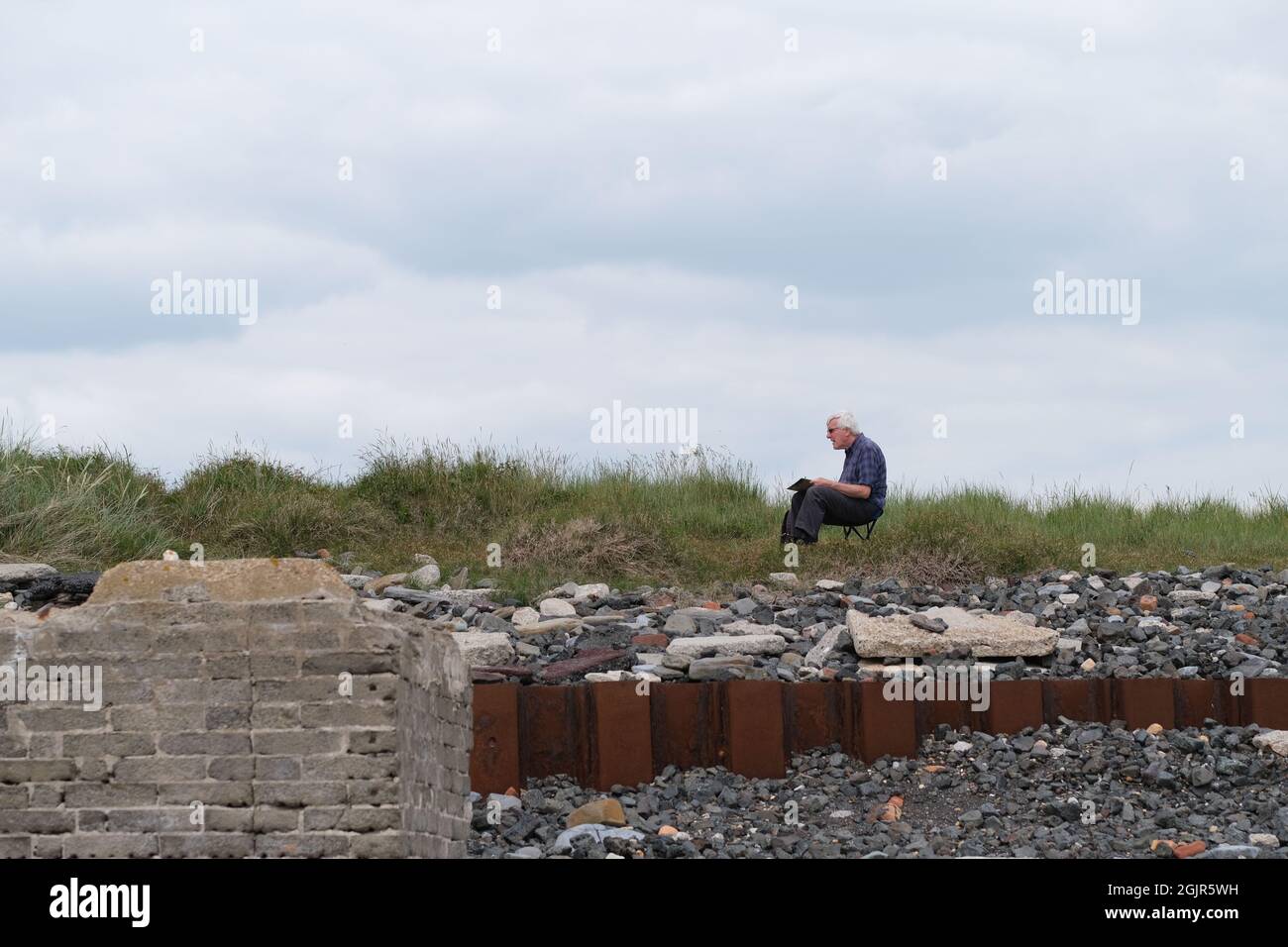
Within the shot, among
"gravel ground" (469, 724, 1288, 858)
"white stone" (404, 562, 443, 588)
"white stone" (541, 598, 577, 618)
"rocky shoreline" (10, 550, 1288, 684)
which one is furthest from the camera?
"white stone" (404, 562, 443, 588)

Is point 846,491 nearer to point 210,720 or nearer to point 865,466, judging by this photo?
point 865,466

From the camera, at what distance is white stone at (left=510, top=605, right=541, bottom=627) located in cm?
1269

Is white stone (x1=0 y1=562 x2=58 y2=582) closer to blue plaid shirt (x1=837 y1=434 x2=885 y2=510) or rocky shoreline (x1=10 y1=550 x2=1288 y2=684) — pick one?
rocky shoreline (x1=10 y1=550 x2=1288 y2=684)

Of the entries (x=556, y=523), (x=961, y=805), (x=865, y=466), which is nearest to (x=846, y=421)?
(x=865, y=466)

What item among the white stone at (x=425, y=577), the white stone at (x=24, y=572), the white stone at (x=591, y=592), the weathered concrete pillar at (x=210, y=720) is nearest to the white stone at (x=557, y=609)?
the white stone at (x=591, y=592)

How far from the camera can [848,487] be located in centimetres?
1471

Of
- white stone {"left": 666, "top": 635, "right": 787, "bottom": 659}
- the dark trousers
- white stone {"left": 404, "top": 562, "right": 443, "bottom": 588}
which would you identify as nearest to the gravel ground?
white stone {"left": 666, "top": 635, "right": 787, "bottom": 659}

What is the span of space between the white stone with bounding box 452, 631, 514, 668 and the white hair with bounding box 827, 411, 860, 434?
17.5 ft

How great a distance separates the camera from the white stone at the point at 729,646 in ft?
35.5

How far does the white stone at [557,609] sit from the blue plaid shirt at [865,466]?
3570 mm

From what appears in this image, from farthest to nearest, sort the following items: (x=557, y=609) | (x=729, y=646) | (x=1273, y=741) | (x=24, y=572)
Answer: (x=24, y=572) < (x=557, y=609) < (x=729, y=646) < (x=1273, y=741)

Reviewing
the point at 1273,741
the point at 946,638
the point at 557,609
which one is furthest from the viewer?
the point at 557,609

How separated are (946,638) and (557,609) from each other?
150 inches
